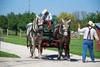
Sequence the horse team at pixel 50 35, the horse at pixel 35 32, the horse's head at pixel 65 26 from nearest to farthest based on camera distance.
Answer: the horse's head at pixel 65 26, the horse team at pixel 50 35, the horse at pixel 35 32

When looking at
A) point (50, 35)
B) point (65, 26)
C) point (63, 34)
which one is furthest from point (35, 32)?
point (65, 26)

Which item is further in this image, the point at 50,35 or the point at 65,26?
the point at 50,35

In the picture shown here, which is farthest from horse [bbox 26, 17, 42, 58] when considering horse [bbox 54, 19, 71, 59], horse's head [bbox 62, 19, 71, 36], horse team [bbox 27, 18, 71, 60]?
horse's head [bbox 62, 19, 71, 36]

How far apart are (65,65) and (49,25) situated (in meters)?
3.43

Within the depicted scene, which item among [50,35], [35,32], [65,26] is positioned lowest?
[50,35]

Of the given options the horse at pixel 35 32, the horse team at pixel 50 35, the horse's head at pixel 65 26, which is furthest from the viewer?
the horse at pixel 35 32

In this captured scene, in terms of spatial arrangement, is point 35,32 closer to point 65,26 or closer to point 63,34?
point 63,34

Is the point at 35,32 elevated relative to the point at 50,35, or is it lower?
elevated

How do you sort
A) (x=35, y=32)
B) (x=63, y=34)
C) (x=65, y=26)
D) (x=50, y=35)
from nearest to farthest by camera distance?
1. (x=65, y=26)
2. (x=63, y=34)
3. (x=35, y=32)
4. (x=50, y=35)

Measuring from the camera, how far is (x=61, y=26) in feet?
58.5

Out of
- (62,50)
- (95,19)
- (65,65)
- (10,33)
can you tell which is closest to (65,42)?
(62,50)

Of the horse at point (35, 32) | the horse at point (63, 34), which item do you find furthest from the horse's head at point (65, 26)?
the horse at point (35, 32)

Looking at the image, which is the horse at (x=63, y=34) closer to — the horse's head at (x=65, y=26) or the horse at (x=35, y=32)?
the horse's head at (x=65, y=26)

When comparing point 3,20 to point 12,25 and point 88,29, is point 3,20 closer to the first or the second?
point 12,25
